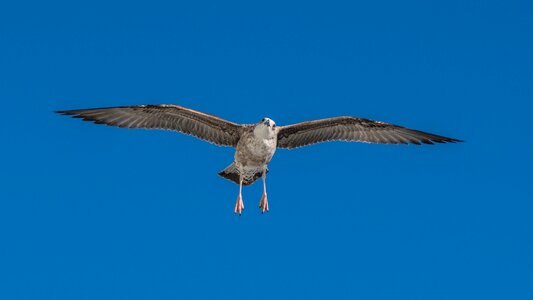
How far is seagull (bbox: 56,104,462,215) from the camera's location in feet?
68.4

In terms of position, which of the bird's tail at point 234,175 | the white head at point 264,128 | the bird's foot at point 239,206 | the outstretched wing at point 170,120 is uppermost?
the outstretched wing at point 170,120

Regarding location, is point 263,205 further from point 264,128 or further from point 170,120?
point 170,120

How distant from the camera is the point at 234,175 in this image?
22.0m

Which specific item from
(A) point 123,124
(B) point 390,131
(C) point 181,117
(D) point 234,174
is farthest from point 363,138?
(A) point 123,124

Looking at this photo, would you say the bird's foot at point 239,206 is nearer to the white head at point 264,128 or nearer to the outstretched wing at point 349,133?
the white head at point 264,128

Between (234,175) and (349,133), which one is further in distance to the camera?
(349,133)

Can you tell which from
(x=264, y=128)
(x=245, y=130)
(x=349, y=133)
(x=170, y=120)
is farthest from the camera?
(x=349, y=133)

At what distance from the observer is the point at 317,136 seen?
22.1 m

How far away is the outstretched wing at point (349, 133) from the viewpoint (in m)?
21.6

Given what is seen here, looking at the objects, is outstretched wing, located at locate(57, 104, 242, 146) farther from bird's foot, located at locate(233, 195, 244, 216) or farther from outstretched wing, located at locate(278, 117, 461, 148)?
bird's foot, located at locate(233, 195, 244, 216)

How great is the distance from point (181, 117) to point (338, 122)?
14.1 ft

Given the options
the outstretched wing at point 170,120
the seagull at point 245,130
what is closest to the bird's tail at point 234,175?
the seagull at point 245,130

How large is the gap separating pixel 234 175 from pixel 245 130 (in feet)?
5.14

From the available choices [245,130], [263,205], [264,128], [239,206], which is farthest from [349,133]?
[239,206]
